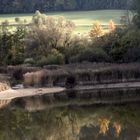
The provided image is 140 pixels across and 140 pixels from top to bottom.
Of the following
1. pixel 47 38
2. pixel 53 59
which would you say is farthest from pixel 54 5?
pixel 53 59

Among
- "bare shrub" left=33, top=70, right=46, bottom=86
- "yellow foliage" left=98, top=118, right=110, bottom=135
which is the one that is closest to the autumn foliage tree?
"bare shrub" left=33, top=70, right=46, bottom=86

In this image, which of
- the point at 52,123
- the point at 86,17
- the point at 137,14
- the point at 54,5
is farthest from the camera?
the point at 54,5

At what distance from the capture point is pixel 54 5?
101000 mm

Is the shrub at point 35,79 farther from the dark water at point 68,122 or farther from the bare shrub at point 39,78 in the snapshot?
the dark water at point 68,122

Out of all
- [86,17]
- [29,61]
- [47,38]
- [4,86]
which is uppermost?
[47,38]

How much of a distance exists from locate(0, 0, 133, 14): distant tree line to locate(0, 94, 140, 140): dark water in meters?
55.7

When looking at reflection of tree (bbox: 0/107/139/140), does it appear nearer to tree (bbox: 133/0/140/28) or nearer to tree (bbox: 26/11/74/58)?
tree (bbox: 26/11/74/58)

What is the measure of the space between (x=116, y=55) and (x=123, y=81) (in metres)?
6.98

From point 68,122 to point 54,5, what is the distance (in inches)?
2591

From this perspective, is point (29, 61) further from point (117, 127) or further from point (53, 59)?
point (117, 127)

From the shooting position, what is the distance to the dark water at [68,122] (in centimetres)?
3234

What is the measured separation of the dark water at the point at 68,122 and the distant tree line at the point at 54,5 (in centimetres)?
5575

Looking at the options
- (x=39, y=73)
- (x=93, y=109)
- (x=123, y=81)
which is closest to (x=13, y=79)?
(x=39, y=73)

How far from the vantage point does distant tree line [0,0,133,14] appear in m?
99.4
